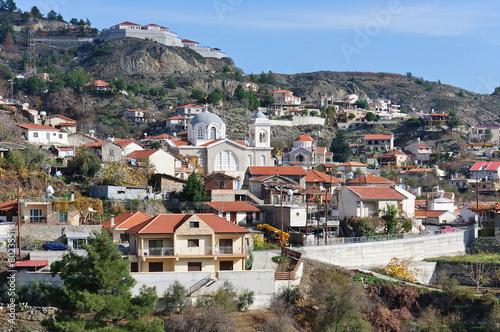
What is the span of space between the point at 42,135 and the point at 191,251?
34.6 m

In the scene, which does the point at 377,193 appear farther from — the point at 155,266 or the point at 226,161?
the point at 155,266

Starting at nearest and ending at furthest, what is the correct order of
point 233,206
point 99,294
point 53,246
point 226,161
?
point 99,294, point 53,246, point 233,206, point 226,161

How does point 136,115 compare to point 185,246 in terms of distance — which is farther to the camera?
point 136,115

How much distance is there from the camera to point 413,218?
55125mm

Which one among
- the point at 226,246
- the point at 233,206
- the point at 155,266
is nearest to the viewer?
the point at 155,266

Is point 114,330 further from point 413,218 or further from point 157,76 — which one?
point 157,76

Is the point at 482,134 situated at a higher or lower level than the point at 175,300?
higher

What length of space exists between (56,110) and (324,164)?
156ft

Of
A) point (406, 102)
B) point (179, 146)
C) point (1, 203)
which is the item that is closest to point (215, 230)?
point (1, 203)

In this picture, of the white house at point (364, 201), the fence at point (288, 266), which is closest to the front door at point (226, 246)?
the fence at point (288, 266)

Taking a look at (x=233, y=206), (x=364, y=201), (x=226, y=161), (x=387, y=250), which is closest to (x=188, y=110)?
(x=226, y=161)

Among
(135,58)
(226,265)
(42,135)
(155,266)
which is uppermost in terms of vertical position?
(135,58)

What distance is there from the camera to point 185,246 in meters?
35.2

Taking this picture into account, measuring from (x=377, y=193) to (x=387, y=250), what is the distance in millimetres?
6884
